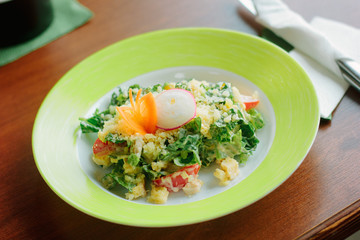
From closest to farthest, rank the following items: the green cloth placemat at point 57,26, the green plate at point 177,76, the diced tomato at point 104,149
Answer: the green plate at point 177,76 → the diced tomato at point 104,149 → the green cloth placemat at point 57,26

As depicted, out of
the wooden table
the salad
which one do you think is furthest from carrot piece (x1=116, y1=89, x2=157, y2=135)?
the wooden table

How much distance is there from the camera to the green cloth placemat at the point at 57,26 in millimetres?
2182

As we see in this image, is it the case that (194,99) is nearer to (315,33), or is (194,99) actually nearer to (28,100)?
(315,33)

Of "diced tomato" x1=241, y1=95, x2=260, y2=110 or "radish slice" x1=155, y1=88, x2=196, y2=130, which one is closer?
"radish slice" x1=155, y1=88, x2=196, y2=130

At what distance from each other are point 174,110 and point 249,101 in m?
0.36

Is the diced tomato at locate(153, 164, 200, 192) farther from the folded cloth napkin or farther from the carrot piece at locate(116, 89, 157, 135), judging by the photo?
the folded cloth napkin

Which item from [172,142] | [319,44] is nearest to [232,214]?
[172,142]

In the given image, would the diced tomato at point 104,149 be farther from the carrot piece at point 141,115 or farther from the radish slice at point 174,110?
the radish slice at point 174,110

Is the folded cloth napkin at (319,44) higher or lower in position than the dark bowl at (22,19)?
higher

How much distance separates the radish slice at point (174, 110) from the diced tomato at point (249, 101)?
0.26 m

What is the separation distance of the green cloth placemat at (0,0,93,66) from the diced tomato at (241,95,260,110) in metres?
1.29

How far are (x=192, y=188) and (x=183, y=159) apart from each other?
0.11 m

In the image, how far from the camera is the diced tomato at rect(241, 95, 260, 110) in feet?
5.03

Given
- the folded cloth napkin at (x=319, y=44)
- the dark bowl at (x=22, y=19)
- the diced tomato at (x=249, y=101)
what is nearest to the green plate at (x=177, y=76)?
the diced tomato at (x=249, y=101)
